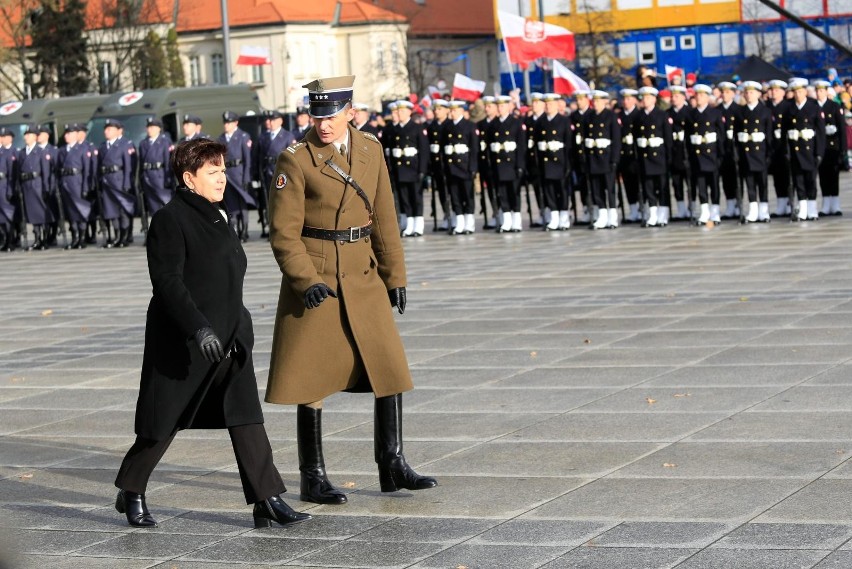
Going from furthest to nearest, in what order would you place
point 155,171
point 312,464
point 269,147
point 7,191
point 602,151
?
point 7,191 < point 269,147 < point 155,171 < point 602,151 < point 312,464

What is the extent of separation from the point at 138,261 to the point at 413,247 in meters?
3.77

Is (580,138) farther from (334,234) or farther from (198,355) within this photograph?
(198,355)

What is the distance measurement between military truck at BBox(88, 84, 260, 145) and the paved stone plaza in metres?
19.3

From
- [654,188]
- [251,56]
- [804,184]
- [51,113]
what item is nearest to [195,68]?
[251,56]

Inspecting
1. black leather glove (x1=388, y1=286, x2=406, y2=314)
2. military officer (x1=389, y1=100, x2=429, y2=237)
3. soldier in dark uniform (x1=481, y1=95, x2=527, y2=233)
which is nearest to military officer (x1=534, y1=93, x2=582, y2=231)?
soldier in dark uniform (x1=481, y1=95, x2=527, y2=233)

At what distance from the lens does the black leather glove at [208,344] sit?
6785 millimetres

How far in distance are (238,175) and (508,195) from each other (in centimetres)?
407

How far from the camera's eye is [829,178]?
22.4 meters

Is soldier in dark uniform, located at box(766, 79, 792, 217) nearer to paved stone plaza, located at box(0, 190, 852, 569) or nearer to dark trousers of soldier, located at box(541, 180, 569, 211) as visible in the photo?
dark trousers of soldier, located at box(541, 180, 569, 211)

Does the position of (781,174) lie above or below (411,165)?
below

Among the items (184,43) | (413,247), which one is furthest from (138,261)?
(184,43)

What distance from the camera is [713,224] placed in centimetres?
2209

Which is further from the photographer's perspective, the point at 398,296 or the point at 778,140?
the point at 778,140

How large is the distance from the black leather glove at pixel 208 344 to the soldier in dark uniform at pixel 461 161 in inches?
667
